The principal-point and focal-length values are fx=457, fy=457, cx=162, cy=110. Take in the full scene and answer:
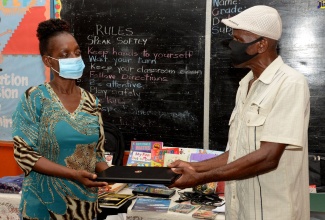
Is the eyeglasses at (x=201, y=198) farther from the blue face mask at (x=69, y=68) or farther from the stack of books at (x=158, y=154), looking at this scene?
the blue face mask at (x=69, y=68)

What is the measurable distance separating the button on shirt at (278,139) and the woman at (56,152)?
733 millimetres

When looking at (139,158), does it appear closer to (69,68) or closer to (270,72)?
(69,68)

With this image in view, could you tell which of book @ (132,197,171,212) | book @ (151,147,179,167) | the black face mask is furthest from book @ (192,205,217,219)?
the black face mask

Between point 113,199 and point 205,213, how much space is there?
0.64m

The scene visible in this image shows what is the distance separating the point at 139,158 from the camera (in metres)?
3.75

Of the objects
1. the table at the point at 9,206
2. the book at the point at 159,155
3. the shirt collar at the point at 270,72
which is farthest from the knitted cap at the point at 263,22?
the table at the point at 9,206

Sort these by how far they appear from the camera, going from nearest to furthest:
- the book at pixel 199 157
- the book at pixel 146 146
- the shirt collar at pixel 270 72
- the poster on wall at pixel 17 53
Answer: the shirt collar at pixel 270 72 → the book at pixel 199 157 → the book at pixel 146 146 → the poster on wall at pixel 17 53

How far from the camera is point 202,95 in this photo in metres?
4.11

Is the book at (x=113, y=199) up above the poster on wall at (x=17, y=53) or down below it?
below

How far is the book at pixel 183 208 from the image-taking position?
9.67 ft

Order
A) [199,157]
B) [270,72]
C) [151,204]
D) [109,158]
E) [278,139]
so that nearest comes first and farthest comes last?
[278,139] → [270,72] → [151,204] → [199,157] → [109,158]

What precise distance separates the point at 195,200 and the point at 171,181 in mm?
953

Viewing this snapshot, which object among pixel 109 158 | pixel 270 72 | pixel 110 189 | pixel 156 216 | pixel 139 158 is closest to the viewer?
pixel 270 72

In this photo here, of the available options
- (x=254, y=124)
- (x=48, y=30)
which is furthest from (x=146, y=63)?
(x=254, y=124)
